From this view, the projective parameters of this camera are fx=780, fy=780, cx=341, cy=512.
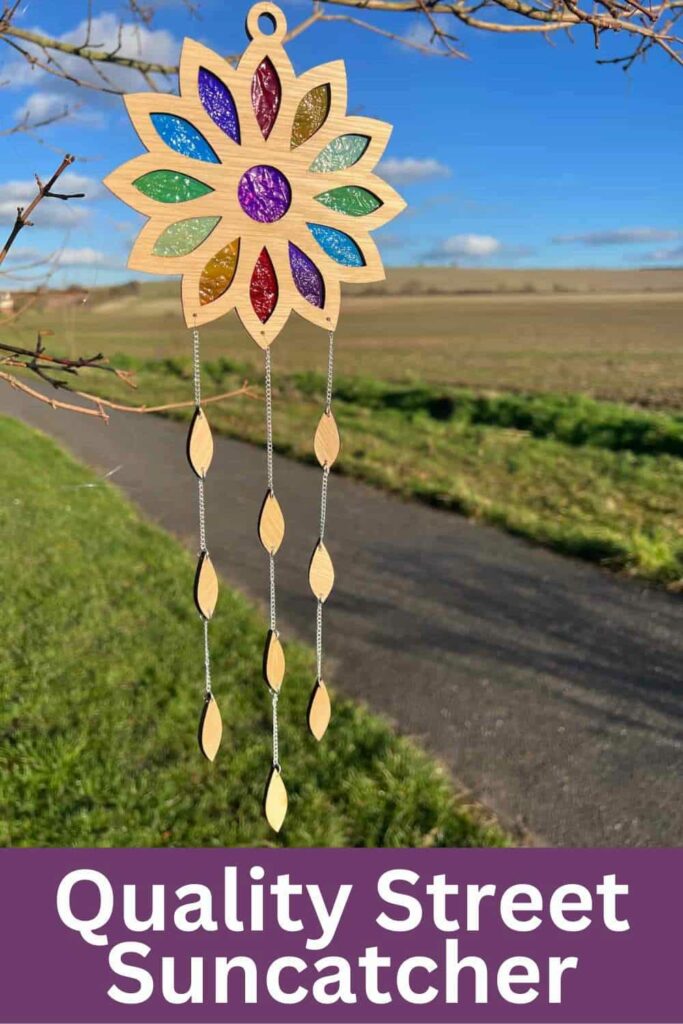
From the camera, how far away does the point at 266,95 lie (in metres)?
1.22

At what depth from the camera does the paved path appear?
2549 millimetres

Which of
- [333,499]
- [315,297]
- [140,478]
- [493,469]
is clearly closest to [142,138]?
[315,297]

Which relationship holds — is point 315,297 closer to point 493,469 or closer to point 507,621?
point 507,621

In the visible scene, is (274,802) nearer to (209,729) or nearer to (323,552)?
(209,729)

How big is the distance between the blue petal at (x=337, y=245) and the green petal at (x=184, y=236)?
0.56ft

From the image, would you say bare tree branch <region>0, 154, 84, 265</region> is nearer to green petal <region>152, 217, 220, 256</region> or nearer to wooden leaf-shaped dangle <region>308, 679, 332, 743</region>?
green petal <region>152, 217, 220, 256</region>

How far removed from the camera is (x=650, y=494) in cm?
536

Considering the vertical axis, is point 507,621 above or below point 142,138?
below

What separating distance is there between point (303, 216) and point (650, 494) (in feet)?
15.3

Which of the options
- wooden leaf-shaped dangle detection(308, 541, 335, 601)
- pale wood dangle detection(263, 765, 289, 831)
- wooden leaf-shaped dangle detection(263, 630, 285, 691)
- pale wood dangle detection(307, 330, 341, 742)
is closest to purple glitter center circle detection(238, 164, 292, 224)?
pale wood dangle detection(307, 330, 341, 742)

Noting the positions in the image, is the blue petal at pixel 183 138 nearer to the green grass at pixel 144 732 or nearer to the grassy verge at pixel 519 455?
the green grass at pixel 144 732

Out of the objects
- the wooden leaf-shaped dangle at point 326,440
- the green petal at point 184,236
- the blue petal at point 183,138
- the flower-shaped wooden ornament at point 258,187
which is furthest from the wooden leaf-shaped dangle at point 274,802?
the blue petal at point 183,138

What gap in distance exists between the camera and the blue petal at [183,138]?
1168 mm

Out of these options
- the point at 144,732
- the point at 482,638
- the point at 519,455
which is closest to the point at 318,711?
the point at 144,732
